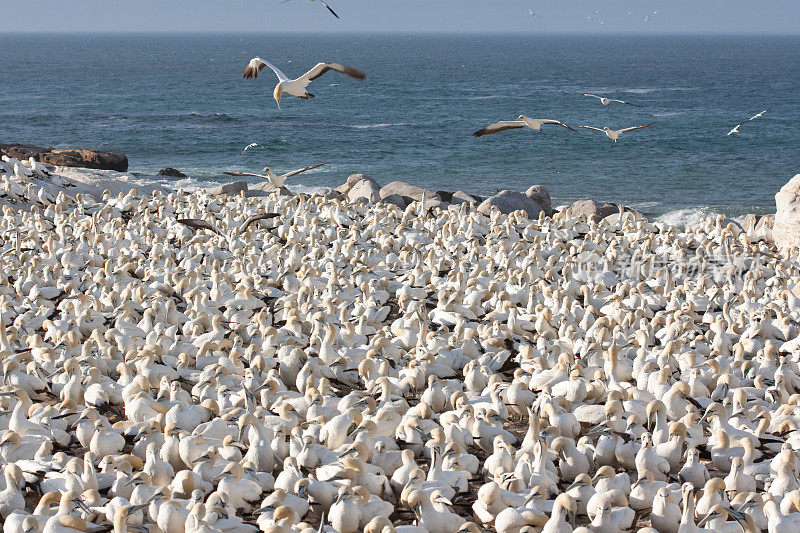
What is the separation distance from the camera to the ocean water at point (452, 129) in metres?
41.0

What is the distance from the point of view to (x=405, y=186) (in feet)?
80.1

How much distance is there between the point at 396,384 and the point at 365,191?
14.0m

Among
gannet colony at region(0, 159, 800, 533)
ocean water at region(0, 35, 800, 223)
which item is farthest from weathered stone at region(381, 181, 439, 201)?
ocean water at region(0, 35, 800, 223)

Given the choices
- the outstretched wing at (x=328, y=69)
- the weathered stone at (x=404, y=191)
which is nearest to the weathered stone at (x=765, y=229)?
the weathered stone at (x=404, y=191)

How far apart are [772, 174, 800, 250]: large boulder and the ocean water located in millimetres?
12422

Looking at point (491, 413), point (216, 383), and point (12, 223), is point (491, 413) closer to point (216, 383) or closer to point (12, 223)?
point (216, 383)

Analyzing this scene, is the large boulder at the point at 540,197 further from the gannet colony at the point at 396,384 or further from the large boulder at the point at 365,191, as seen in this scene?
the gannet colony at the point at 396,384

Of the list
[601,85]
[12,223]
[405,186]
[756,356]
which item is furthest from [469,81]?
[756,356]

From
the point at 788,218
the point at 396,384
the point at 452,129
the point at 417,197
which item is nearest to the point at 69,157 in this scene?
the point at 417,197

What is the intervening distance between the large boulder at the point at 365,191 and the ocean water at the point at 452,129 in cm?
1217

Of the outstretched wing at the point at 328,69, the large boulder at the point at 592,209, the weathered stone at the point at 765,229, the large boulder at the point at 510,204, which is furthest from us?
the large boulder at the point at 592,209

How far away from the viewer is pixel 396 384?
9.84 m

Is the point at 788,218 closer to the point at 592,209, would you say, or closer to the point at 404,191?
the point at 592,209

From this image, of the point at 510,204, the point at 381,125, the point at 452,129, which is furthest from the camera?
the point at 381,125
